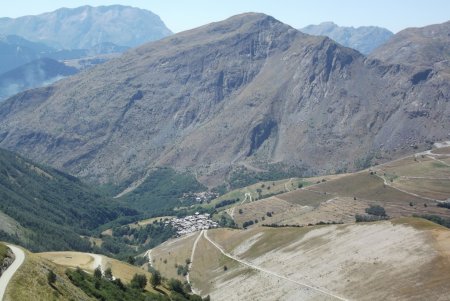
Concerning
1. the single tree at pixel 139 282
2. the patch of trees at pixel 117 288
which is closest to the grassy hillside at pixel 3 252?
the patch of trees at pixel 117 288

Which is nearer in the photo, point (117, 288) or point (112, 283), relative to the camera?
point (117, 288)

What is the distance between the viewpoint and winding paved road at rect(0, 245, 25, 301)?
297 ft

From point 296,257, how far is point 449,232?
51.8 meters

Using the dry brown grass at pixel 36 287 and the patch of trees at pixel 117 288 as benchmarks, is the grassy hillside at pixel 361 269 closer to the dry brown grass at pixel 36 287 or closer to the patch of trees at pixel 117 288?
the patch of trees at pixel 117 288

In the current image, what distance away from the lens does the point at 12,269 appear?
333 feet

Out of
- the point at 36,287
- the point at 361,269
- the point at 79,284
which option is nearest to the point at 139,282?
the point at 79,284

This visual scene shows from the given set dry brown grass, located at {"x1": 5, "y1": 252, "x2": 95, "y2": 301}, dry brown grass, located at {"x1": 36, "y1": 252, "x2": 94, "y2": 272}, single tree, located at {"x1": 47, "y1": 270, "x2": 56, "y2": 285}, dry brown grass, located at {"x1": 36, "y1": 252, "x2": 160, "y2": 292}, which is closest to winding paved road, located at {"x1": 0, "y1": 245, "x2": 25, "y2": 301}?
dry brown grass, located at {"x1": 5, "y1": 252, "x2": 95, "y2": 301}

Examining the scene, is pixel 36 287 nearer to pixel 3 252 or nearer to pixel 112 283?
pixel 3 252

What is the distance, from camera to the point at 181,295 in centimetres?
15988

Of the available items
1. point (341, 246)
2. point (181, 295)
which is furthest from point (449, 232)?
point (181, 295)

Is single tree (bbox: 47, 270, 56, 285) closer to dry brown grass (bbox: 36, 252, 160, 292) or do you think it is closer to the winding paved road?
the winding paved road

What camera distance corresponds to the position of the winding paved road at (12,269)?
90438mm

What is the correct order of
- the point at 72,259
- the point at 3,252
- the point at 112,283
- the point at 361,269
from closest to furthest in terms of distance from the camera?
the point at 3,252, the point at 112,283, the point at 361,269, the point at 72,259

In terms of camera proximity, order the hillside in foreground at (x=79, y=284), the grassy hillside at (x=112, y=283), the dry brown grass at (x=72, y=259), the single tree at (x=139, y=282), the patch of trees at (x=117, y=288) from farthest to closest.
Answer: the dry brown grass at (x=72, y=259) < the single tree at (x=139, y=282) < the grassy hillside at (x=112, y=283) < the patch of trees at (x=117, y=288) < the hillside in foreground at (x=79, y=284)
